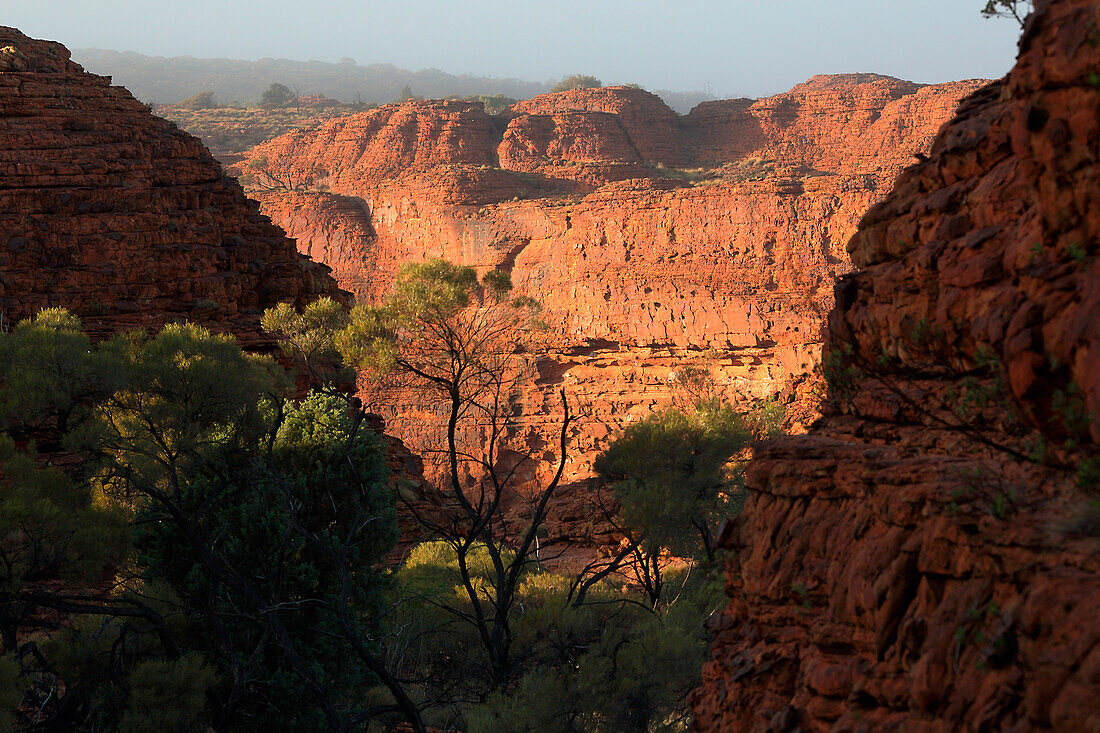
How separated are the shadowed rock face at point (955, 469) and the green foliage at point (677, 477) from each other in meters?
11.0

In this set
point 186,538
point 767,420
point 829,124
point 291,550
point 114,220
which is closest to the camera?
point 186,538

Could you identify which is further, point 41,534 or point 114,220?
point 114,220

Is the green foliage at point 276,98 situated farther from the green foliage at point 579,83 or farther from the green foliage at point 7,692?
the green foliage at point 7,692

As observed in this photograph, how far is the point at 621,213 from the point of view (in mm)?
41031

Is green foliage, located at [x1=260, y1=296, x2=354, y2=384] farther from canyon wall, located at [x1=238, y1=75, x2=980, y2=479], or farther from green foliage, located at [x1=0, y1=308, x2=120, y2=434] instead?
canyon wall, located at [x1=238, y1=75, x2=980, y2=479]

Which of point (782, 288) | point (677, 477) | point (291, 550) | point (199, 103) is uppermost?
point (199, 103)

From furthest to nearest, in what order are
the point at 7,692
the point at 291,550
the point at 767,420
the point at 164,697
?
the point at 767,420 < the point at 291,550 < the point at 164,697 < the point at 7,692

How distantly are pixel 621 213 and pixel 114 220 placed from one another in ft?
81.2

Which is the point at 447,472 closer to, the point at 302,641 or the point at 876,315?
the point at 302,641

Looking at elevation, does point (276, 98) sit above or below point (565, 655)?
above

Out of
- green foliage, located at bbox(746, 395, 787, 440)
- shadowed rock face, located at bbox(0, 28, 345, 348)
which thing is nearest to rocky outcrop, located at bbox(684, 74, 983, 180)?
green foliage, located at bbox(746, 395, 787, 440)

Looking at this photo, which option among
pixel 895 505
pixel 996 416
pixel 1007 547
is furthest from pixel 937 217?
pixel 1007 547

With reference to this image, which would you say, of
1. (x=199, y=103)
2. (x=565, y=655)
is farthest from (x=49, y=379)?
(x=199, y=103)

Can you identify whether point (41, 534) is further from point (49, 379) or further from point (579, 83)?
point (579, 83)
